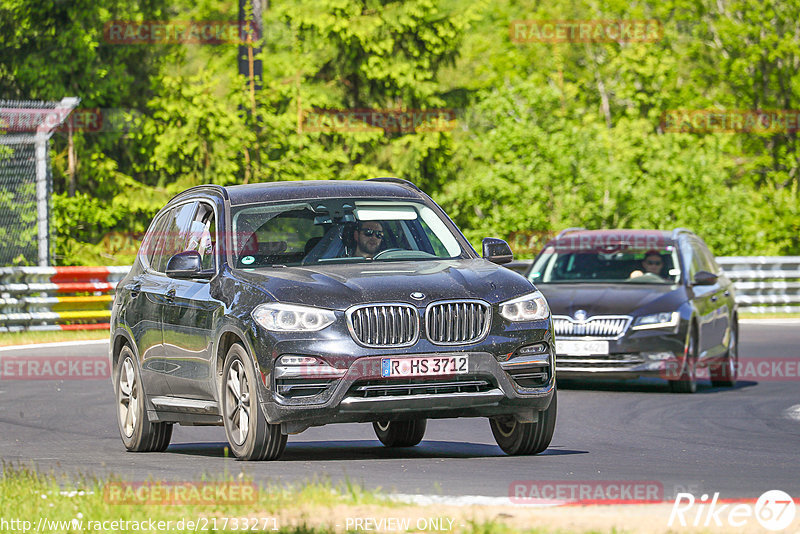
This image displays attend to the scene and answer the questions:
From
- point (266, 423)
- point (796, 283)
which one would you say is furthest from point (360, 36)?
point (266, 423)

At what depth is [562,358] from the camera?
646 inches

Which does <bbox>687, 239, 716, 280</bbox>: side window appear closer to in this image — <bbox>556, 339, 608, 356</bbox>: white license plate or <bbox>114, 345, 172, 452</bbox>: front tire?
<bbox>556, 339, 608, 356</bbox>: white license plate

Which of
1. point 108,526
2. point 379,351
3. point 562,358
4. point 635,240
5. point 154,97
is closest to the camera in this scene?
point 108,526

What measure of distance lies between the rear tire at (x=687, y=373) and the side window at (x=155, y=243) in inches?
250

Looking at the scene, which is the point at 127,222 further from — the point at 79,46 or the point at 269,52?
the point at 269,52

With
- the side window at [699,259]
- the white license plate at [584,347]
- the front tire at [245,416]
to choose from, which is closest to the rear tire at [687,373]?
the white license plate at [584,347]

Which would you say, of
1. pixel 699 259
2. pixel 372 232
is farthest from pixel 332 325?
pixel 699 259

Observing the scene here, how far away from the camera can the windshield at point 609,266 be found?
17.4m

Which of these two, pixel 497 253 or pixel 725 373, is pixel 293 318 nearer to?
pixel 497 253

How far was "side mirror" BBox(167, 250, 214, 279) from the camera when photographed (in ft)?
33.3

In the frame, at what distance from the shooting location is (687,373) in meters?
16.4

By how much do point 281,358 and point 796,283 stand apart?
25.2 metres

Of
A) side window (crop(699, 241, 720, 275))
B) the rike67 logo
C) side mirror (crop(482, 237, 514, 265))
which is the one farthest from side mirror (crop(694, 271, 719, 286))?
the rike67 logo

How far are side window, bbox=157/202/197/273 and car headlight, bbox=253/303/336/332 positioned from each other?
6.70 feet
